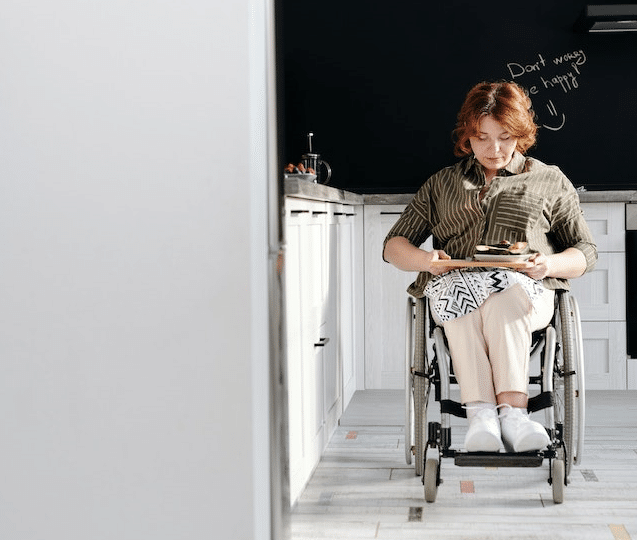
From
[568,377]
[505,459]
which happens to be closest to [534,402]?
[568,377]

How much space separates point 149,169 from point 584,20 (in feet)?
13.5

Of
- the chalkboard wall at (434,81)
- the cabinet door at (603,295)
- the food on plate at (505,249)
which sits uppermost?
the chalkboard wall at (434,81)

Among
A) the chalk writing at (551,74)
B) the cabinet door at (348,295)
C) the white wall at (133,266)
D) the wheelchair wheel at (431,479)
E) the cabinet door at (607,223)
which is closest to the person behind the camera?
the white wall at (133,266)

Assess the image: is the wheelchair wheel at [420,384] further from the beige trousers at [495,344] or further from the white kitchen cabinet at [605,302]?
the white kitchen cabinet at [605,302]

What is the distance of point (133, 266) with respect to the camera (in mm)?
853

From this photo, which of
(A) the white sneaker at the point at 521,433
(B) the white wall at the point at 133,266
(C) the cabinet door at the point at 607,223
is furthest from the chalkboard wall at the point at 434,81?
(B) the white wall at the point at 133,266

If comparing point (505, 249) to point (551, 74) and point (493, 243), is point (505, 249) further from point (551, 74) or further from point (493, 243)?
point (551, 74)

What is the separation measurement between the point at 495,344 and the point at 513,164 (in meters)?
0.58

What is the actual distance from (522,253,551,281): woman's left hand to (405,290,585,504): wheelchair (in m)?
0.09

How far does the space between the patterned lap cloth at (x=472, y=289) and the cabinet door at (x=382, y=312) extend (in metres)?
1.55

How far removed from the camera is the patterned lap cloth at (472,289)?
100.0 inches

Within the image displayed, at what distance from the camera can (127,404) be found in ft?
2.84

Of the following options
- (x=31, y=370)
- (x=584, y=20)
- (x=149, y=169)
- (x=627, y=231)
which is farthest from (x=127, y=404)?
(x=584, y=20)

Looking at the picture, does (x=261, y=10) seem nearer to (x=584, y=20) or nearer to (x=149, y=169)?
(x=149, y=169)
